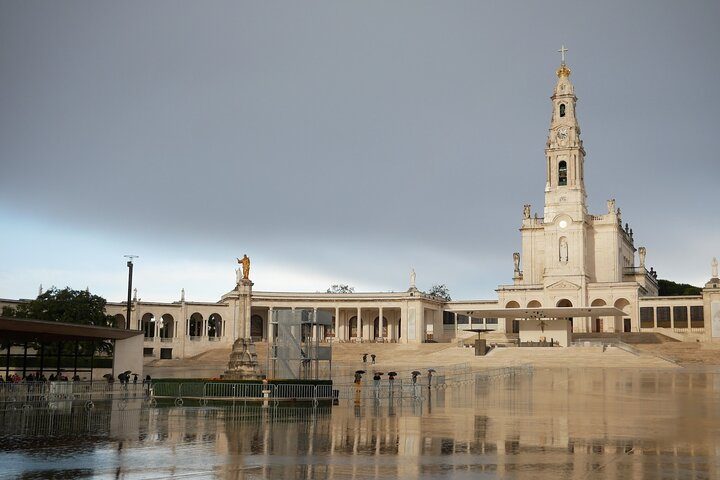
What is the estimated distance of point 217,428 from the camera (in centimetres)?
2155

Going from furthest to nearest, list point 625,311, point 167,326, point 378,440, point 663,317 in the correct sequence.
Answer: point 167,326 < point 625,311 < point 663,317 < point 378,440

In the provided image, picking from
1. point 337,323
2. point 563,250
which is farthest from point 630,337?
point 337,323

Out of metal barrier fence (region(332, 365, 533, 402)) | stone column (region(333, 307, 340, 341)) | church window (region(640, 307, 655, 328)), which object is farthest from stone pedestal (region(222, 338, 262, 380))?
church window (region(640, 307, 655, 328))

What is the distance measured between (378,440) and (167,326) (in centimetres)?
9261

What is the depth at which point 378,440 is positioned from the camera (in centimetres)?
1919

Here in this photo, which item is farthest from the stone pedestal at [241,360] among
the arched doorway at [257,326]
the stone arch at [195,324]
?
the arched doorway at [257,326]

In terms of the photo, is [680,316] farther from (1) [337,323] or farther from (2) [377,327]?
(1) [337,323]

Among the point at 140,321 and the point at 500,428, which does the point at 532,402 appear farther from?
the point at 140,321

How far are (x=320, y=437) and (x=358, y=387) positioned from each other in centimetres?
1127

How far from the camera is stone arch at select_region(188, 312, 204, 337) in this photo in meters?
106

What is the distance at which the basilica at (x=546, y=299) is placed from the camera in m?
95.4

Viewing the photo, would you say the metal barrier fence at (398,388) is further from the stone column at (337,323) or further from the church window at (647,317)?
the stone column at (337,323)

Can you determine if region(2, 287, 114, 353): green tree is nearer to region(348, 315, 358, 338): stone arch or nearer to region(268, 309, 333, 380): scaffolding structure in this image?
region(268, 309, 333, 380): scaffolding structure

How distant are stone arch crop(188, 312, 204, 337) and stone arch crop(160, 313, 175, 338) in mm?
2385
